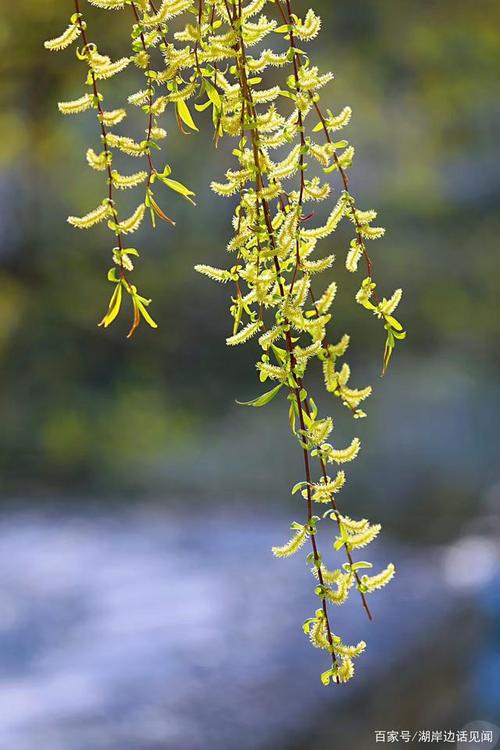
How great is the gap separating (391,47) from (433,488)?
119 centimetres

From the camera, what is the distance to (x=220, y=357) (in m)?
2.56

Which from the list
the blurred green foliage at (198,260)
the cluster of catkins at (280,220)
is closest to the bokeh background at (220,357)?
the blurred green foliage at (198,260)

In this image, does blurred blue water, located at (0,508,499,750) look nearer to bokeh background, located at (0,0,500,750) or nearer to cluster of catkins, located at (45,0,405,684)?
bokeh background, located at (0,0,500,750)

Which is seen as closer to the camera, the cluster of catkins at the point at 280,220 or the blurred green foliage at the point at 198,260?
the cluster of catkins at the point at 280,220

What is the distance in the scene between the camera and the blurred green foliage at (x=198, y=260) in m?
2.50

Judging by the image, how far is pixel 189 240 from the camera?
2529mm

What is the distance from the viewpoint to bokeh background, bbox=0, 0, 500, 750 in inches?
90.4

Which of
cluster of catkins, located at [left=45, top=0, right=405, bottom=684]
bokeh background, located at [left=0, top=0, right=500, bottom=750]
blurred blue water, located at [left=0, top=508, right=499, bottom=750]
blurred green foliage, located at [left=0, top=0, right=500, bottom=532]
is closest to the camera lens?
cluster of catkins, located at [left=45, top=0, right=405, bottom=684]

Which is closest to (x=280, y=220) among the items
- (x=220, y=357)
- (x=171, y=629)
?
(x=171, y=629)

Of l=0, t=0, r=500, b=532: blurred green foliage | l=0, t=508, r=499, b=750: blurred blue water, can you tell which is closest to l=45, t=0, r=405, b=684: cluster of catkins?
l=0, t=508, r=499, b=750: blurred blue water

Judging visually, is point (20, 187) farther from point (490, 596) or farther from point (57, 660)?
point (490, 596)

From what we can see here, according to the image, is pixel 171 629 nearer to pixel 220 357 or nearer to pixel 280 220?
pixel 220 357

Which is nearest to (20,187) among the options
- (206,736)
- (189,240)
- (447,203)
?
(189,240)

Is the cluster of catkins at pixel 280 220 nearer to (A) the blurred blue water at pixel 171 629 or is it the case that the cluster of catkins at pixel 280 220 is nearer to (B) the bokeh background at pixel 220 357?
(A) the blurred blue water at pixel 171 629
